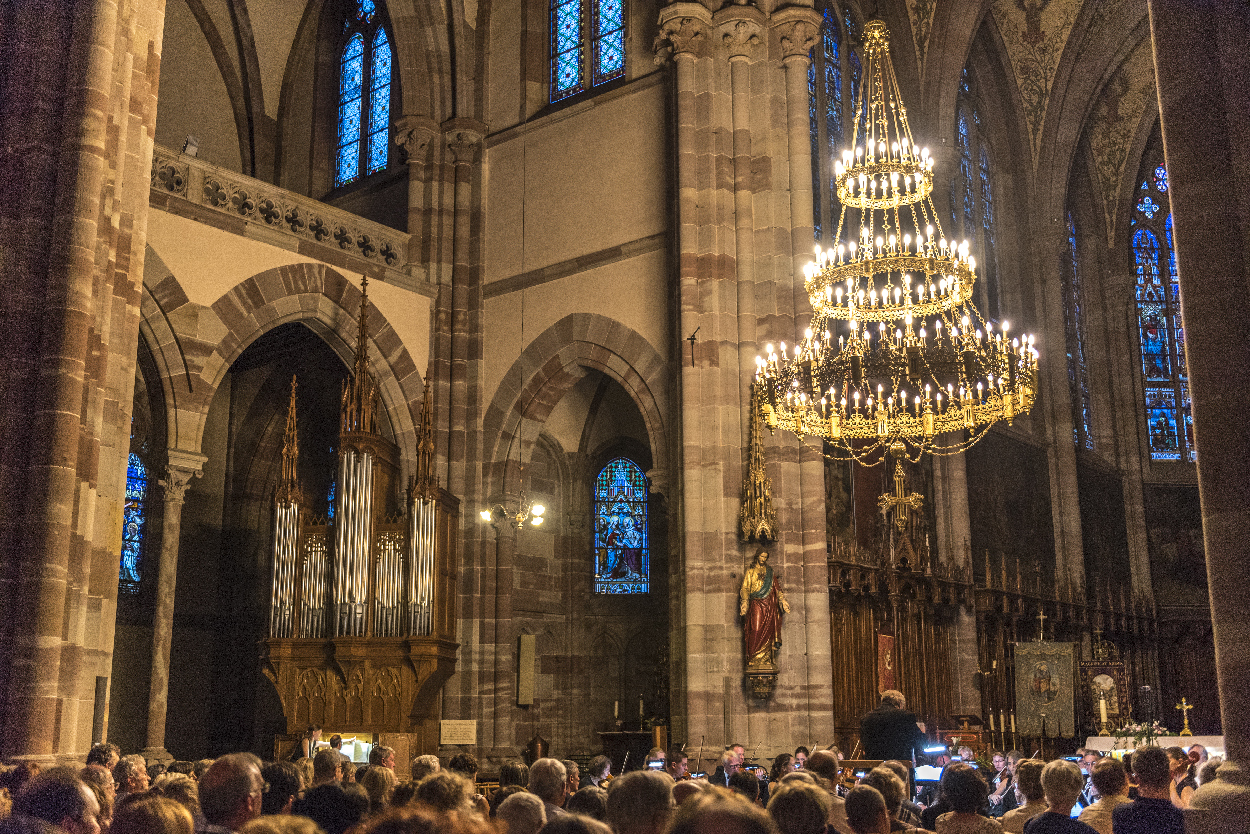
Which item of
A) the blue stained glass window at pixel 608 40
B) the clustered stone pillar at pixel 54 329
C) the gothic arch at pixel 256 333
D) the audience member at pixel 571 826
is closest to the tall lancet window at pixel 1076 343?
the blue stained glass window at pixel 608 40

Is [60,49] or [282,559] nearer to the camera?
[60,49]

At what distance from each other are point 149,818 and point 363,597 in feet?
40.1

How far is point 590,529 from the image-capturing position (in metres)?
19.8

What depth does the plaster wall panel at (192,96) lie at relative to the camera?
62.2 ft

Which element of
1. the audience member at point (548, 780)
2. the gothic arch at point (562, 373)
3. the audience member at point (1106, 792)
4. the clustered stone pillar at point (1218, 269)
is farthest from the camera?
the gothic arch at point (562, 373)

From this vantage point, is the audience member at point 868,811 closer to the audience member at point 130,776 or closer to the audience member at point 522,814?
the audience member at point 522,814

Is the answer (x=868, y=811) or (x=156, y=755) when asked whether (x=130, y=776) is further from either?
(x=156, y=755)

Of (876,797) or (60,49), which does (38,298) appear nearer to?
(60,49)

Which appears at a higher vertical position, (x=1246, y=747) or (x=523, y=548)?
(x=523, y=548)

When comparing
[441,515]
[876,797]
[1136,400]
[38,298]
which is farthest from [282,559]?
[1136,400]

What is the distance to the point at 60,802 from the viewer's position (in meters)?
3.43

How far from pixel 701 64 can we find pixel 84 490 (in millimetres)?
10005

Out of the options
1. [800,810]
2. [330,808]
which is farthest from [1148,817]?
[330,808]

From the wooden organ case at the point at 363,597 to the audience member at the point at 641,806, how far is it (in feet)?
38.8
